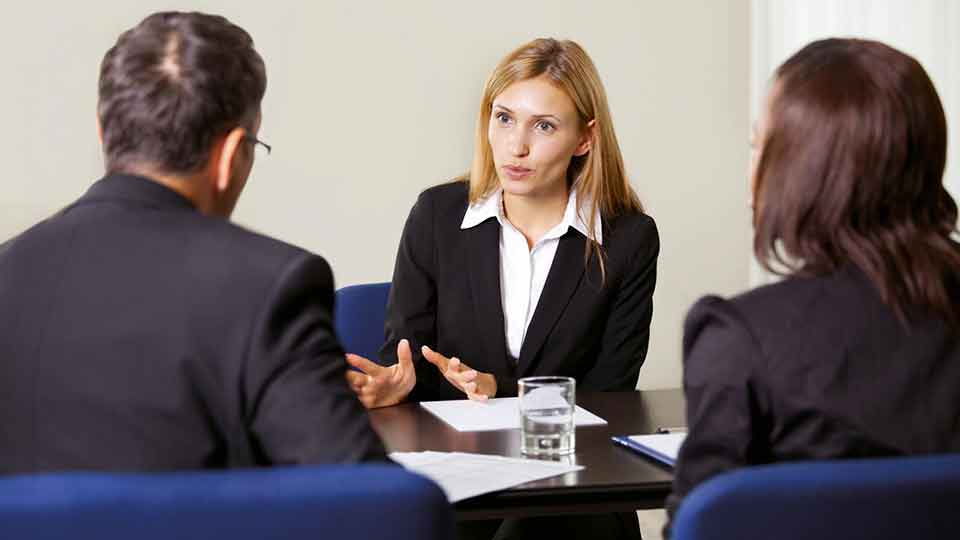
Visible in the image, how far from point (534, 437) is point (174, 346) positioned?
81 cm

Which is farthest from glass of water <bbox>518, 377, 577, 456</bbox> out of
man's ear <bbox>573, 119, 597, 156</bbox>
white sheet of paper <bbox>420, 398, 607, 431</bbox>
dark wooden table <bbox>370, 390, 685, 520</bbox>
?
man's ear <bbox>573, 119, 597, 156</bbox>

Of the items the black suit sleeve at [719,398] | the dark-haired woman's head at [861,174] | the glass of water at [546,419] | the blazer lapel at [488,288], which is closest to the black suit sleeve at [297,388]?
the black suit sleeve at [719,398]

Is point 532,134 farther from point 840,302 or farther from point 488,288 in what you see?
point 840,302

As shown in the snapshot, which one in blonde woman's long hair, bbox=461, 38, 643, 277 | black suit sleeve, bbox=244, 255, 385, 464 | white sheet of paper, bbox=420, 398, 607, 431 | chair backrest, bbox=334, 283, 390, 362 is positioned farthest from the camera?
chair backrest, bbox=334, 283, 390, 362

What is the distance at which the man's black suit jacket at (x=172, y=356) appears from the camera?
137 centimetres

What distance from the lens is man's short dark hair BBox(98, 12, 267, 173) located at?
1.49 m

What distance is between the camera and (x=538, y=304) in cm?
286

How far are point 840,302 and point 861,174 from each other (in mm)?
150

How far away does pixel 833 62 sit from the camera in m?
1.47

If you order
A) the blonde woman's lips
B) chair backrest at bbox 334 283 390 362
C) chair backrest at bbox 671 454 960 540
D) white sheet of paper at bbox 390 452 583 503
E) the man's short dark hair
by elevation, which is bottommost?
chair backrest at bbox 334 283 390 362

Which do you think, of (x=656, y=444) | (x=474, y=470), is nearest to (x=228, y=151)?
(x=474, y=470)

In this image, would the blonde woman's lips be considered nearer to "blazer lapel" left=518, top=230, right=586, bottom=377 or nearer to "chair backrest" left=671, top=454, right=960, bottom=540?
"blazer lapel" left=518, top=230, right=586, bottom=377

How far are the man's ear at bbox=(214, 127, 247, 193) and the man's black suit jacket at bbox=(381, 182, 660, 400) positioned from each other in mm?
1256

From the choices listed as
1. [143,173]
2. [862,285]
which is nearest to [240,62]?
[143,173]
